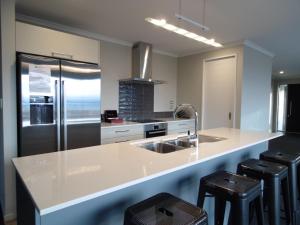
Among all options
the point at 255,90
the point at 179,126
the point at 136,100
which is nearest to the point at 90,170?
the point at 136,100

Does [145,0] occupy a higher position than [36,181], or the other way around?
[145,0]

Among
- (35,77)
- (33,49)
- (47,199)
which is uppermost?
(33,49)

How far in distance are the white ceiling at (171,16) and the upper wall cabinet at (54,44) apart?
0.34 meters

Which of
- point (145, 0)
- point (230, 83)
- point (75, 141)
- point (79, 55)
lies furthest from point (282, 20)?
point (75, 141)

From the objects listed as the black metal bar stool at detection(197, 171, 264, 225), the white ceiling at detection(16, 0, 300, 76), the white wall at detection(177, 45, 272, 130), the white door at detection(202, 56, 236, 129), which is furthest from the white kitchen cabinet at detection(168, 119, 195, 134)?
the black metal bar stool at detection(197, 171, 264, 225)

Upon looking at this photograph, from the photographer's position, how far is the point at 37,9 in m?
2.56

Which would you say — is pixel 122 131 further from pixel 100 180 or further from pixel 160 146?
pixel 100 180

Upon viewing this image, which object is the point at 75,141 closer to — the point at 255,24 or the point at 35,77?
the point at 35,77

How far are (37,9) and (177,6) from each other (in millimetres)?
1792

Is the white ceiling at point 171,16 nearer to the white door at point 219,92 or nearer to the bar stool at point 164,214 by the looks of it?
the white door at point 219,92

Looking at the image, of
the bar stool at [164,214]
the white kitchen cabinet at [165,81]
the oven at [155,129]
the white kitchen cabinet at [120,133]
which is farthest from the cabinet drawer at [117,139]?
the bar stool at [164,214]

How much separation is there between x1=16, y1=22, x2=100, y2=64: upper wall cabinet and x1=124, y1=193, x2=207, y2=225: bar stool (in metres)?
2.19

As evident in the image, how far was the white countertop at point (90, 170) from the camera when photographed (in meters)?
0.88

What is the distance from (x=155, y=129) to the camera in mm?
3697
